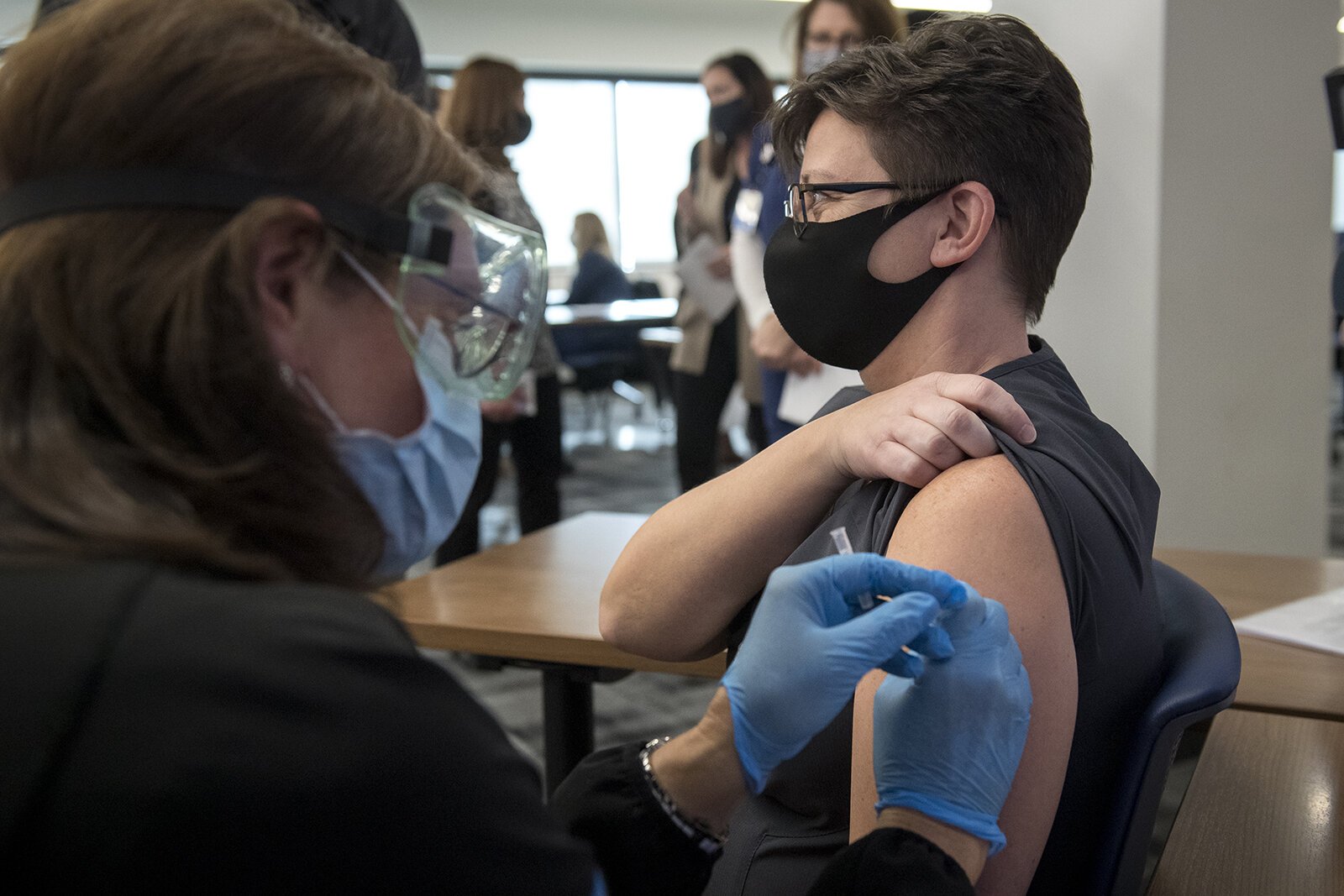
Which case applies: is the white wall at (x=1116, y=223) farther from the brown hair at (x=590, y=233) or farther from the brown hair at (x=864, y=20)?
the brown hair at (x=590, y=233)

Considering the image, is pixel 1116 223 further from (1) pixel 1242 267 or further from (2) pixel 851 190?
(2) pixel 851 190

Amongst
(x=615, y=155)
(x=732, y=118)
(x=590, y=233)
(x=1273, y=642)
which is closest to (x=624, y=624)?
(x=1273, y=642)

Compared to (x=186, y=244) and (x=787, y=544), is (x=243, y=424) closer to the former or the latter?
(x=186, y=244)

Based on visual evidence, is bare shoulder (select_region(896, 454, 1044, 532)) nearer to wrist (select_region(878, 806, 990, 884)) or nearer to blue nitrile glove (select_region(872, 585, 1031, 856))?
blue nitrile glove (select_region(872, 585, 1031, 856))

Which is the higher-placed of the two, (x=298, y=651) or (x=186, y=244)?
(x=186, y=244)

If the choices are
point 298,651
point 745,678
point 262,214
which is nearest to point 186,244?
point 262,214

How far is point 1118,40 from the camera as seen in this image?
2455mm

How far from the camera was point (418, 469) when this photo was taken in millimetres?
859

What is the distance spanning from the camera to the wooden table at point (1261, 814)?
36.8 inches

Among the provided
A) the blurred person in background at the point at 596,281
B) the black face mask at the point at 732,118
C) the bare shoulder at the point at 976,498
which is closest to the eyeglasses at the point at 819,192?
the bare shoulder at the point at 976,498

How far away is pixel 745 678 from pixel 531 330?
0.35 meters

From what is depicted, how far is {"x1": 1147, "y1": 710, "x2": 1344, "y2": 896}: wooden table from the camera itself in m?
0.94

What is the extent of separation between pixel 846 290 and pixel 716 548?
29 centimetres

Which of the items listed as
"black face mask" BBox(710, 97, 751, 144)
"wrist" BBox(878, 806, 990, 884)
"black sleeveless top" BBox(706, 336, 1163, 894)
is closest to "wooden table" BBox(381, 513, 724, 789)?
"black sleeveless top" BBox(706, 336, 1163, 894)
